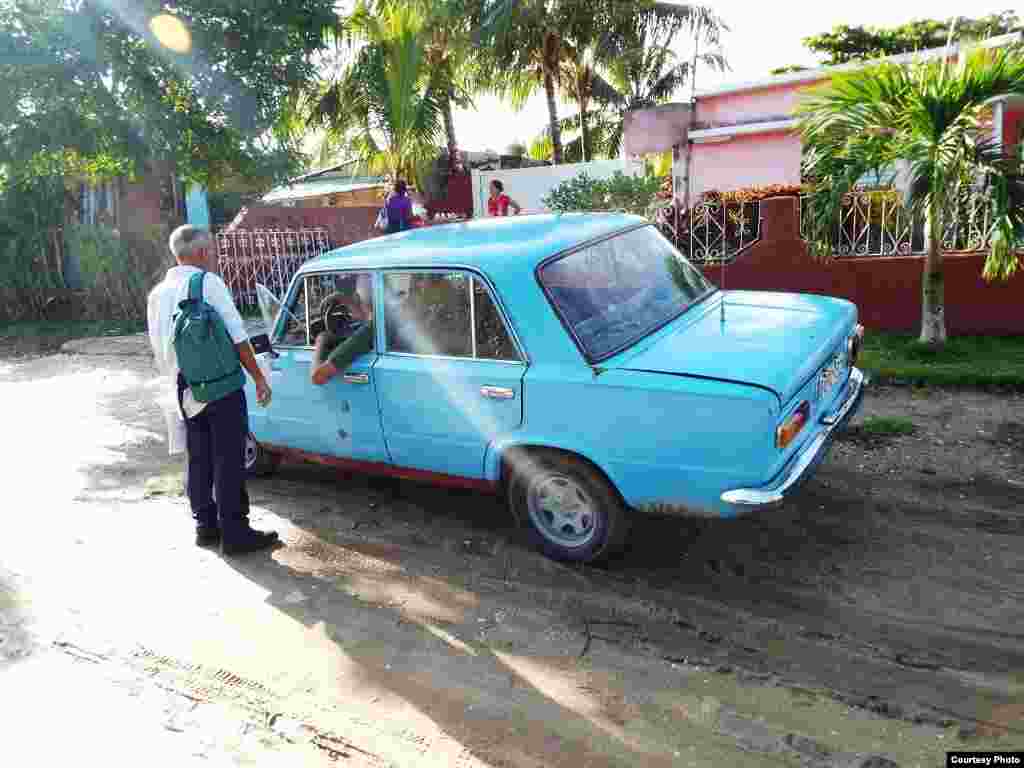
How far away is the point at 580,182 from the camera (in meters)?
10.8

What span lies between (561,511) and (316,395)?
1.74 metres

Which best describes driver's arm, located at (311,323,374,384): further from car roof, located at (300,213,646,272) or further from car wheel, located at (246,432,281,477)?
car wheel, located at (246,432,281,477)

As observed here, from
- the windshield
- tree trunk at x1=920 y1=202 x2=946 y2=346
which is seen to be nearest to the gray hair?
the windshield

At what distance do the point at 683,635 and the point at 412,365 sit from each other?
1993 mm

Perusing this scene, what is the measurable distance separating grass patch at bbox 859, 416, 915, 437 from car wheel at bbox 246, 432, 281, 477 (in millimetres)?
4299

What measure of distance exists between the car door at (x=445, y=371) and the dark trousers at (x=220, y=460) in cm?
85

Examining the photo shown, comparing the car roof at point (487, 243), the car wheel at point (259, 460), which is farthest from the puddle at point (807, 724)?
the car wheel at point (259, 460)

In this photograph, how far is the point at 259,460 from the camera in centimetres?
603

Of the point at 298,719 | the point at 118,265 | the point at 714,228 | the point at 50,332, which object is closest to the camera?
the point at 298,719

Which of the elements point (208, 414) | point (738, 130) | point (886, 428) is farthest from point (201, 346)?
point (738, 130)

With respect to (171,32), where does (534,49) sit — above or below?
above

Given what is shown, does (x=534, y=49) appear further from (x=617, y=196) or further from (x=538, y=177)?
(x=617, y=196)

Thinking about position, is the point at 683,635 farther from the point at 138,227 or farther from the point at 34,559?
the point at 138,227

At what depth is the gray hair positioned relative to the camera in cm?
460
